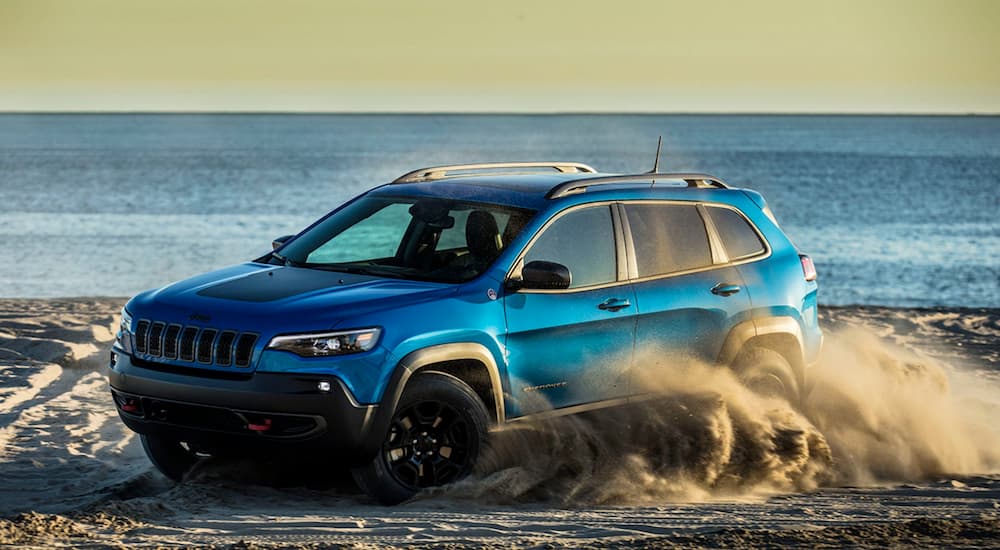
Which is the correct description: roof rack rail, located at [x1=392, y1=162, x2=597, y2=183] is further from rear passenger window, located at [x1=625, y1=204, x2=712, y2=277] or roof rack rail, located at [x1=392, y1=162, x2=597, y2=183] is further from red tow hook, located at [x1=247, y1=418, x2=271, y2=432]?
red tow hook, located at [x1=247, y1=418, x2=271, y2=432]

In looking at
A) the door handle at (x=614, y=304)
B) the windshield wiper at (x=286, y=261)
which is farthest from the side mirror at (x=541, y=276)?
the windshield wiper at (x=286, y=261)

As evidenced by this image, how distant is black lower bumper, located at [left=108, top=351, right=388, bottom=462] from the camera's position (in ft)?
21.9

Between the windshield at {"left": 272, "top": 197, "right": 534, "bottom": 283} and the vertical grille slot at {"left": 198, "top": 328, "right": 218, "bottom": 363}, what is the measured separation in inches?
39.6

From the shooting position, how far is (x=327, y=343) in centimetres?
675

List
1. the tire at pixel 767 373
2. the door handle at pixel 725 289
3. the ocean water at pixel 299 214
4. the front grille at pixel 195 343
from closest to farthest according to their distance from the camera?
the front grille at pixel 195 343 < the door handle at pixel 725 289 < the tire at pixel 767 373 < the ocean water at pixel 299 214

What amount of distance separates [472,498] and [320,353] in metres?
1.15

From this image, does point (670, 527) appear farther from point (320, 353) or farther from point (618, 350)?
point (320, 353)

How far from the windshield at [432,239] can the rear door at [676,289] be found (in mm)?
782

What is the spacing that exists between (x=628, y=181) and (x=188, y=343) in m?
2.80

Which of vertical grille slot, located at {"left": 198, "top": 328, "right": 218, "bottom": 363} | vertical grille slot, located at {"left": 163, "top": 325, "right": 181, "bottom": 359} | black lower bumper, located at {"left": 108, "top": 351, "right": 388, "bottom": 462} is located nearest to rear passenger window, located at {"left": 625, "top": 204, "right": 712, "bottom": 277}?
black lower bumper, located at {"left": 108, "top": 351, "right": 388, "bottom": 462}

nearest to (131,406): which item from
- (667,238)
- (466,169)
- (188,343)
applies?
(188,343)

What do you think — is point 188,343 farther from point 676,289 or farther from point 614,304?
point 676,289

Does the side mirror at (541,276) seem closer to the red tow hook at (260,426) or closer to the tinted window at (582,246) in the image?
the tinted window at (582,246)

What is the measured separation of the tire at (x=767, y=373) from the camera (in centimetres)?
842
